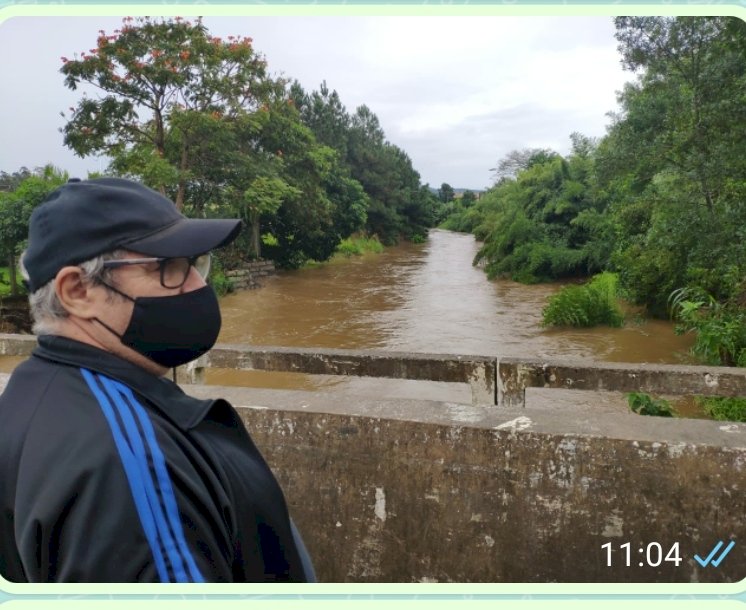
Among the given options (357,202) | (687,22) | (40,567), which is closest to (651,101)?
(687,22)

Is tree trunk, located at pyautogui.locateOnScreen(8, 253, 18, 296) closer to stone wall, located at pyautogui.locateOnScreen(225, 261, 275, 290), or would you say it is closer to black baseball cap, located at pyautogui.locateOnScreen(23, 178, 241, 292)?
stone wall, located at pyautogui.locateOnScreen(225, 261, 275, 290)

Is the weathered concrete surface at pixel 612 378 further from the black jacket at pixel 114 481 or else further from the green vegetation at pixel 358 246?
the green vegetation at pixel 358 246

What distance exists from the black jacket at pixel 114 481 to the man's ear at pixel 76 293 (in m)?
0.06

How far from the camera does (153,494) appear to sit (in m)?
0.87

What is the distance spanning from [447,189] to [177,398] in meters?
72.5

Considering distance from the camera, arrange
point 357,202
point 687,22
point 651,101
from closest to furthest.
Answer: point 687,22 < point 651,101 < point 357,202

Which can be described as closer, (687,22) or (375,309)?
(687,22)

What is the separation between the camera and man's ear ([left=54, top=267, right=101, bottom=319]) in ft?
3.38

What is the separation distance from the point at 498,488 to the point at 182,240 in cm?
150

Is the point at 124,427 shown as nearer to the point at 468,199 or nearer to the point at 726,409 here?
the point at 726,409

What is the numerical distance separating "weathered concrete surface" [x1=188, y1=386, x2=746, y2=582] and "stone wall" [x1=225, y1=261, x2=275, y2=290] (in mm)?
14024

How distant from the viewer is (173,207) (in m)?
1.14

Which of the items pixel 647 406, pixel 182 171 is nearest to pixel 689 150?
pixel 647 406
